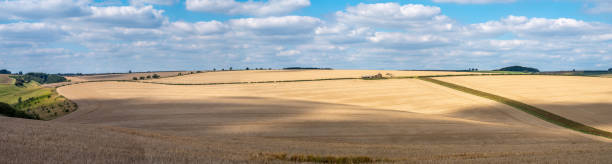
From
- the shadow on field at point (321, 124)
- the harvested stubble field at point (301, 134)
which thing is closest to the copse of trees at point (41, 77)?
the harvested stubble field at point (301, 134)

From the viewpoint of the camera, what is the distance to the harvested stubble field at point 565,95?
4888cm

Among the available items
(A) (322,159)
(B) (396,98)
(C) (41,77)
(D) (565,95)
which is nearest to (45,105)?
(B) (396,98)

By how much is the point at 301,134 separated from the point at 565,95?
55702 millimetres

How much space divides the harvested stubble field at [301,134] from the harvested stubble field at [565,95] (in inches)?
222

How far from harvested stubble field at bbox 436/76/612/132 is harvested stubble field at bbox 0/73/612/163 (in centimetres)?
564

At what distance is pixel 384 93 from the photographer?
75.9 meters

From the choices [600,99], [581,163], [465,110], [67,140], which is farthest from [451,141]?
[600,99]

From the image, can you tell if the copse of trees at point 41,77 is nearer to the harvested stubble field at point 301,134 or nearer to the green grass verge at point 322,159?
the harvested stubble field at point 301,134

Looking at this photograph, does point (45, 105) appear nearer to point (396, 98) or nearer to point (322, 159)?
point (396, 98)

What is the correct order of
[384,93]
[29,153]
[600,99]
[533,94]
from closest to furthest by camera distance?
[29,153] < [600,99] < [533,94] < [384,93]

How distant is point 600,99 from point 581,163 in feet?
195

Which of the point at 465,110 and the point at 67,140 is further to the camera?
the point at 465,110

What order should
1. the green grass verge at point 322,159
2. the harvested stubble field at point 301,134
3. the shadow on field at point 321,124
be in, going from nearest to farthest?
the harvested stubble field at point 301,134, the green grass verge at point 322,159, the shadow on field at point 321,124

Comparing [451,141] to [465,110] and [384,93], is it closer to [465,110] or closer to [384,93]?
[465,110]
